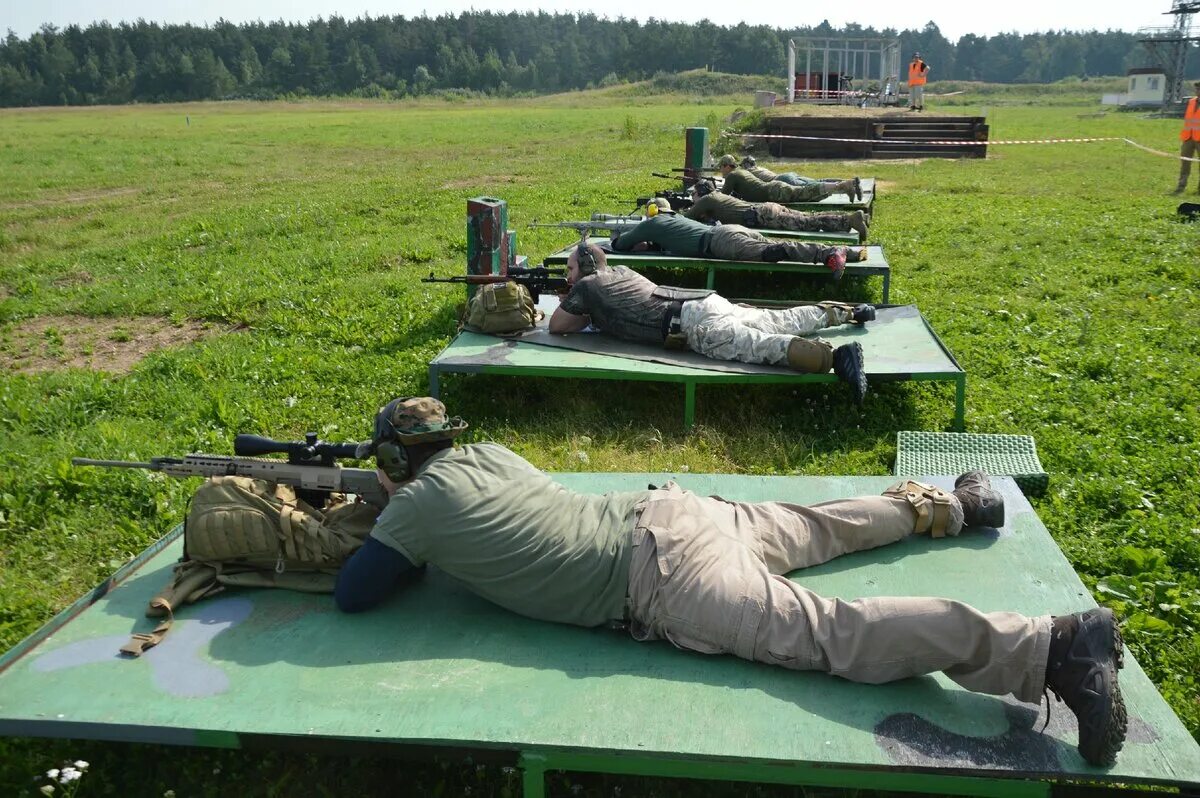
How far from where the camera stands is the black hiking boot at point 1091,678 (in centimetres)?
314

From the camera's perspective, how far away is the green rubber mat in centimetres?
602

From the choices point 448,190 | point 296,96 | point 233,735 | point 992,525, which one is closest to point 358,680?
point 233,735

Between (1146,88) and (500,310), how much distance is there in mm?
63629

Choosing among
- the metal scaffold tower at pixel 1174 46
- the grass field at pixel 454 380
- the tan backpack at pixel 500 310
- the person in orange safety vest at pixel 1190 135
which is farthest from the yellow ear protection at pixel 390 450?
→ the metal scaffold tower at pixel 1174 46

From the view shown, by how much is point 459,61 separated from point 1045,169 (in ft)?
293

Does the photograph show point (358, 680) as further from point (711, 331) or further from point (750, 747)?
point (711, 331)

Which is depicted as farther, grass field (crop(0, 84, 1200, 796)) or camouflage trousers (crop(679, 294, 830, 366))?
camouflage trousers (crop(679, 294, 830, 366))

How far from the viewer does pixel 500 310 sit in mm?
8055

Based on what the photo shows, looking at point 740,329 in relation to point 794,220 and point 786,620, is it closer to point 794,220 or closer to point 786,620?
point 786,620

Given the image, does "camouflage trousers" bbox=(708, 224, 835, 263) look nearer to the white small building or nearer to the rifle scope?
the rifle scope

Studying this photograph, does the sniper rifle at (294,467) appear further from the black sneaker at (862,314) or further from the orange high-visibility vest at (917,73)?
the orange high-visibility vest at (917,73)

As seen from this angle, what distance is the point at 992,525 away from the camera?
4.79 metres

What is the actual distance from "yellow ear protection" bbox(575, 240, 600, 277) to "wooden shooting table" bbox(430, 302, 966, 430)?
53 cm

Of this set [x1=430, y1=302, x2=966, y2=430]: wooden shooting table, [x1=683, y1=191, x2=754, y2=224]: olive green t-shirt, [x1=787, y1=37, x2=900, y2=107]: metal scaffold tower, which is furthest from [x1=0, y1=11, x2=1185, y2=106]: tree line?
[x1=430, y1=302, x2=966, y2=430]: wooden shooting table
